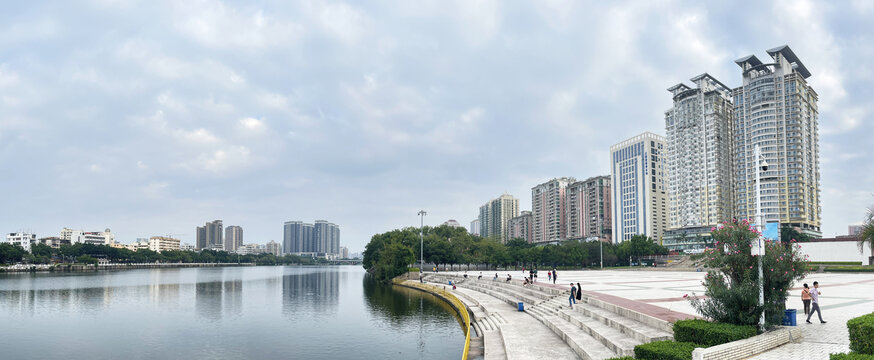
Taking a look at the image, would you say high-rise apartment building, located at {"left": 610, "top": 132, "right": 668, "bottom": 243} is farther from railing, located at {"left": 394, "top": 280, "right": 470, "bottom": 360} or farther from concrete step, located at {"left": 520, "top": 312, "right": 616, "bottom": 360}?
concrete step, located at {"left": 520, "top": 312, "right": 616, "bottom": 360}

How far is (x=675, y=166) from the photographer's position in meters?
147

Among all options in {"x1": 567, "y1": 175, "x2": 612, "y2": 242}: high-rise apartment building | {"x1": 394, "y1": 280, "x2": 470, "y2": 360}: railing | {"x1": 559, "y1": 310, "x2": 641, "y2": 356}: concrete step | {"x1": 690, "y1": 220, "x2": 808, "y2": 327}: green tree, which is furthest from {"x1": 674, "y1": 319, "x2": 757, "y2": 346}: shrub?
{"x1": 567, "y1": 175, "x2": 612, "y2": 242}: high-rise apartment building

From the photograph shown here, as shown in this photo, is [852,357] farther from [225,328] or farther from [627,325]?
[225,328]

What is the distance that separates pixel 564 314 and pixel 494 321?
455 centimetres

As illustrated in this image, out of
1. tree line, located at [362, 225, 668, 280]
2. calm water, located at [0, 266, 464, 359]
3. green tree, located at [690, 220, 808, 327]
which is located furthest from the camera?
tree line, located at [362, 225, 668, 280]

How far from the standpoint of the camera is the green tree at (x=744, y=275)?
1627 centimetres

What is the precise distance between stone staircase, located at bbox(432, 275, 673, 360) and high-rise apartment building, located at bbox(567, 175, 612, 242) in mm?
150295

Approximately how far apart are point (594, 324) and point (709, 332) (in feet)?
26.7

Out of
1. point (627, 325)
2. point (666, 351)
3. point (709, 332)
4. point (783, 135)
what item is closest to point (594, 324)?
point (627, 325)

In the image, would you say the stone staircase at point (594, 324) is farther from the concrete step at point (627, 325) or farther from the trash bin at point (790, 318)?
the trash bin at point (790, 318)

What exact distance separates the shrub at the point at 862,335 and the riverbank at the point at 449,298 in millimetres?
13495

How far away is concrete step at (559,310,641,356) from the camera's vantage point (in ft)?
56.8

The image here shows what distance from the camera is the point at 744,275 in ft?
55.3

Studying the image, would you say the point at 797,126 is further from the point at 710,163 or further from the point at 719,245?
the point at 719,245
